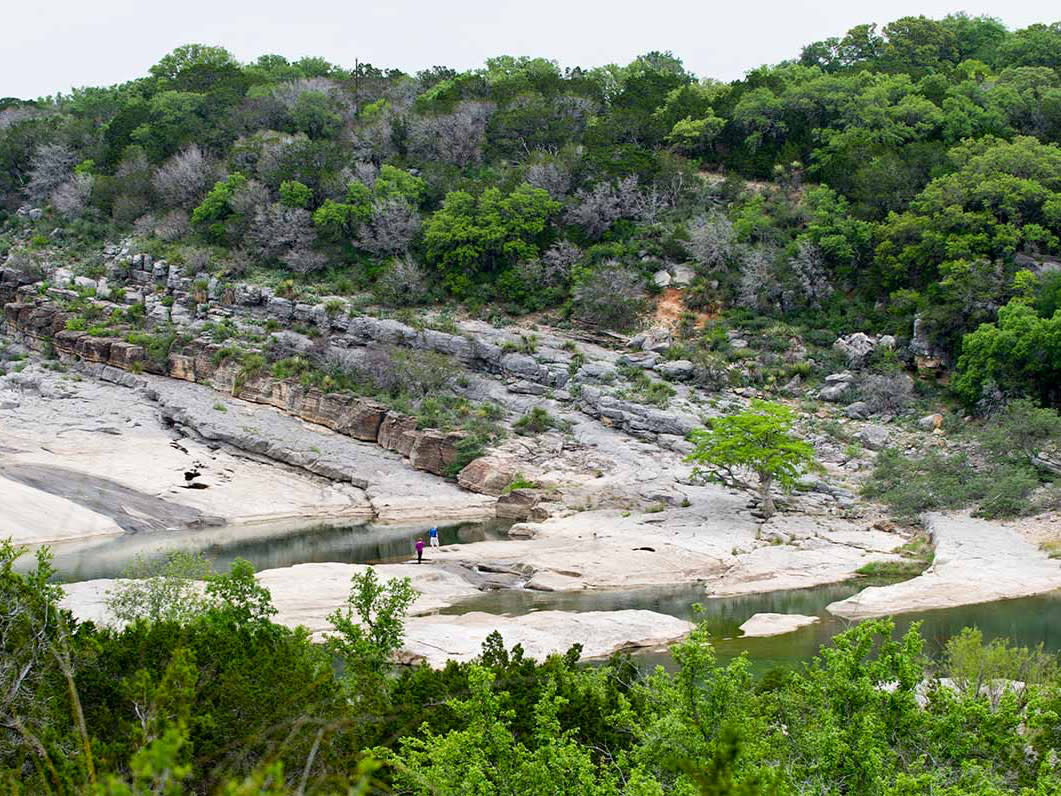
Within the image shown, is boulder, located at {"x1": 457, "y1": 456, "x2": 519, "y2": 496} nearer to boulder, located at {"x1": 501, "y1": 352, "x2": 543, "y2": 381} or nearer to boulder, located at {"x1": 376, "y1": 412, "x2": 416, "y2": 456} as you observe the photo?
boulder, located at {"x1": 376, "y1": 412, "x2": 416, "y2": 456}

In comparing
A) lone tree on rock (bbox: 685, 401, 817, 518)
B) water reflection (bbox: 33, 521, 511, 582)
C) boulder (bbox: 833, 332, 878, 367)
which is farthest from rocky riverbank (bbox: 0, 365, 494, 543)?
boulder (bbox: 833, 332, 878, 367)

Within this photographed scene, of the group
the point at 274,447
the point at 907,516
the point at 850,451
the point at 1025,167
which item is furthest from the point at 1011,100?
the point at 274,447

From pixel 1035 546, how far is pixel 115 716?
31715 millimetres

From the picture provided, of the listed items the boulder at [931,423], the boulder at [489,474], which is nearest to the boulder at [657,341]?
the boulder at [489,474]

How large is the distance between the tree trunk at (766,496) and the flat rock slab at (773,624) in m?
11.7

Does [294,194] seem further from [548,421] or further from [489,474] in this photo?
[489,474]

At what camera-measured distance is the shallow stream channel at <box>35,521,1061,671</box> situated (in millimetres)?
28953

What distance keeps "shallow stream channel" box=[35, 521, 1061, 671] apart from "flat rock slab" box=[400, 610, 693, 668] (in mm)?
931

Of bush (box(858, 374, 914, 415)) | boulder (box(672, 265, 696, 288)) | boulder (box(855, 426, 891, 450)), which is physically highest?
boulder (box(672, 265, 696, 288))

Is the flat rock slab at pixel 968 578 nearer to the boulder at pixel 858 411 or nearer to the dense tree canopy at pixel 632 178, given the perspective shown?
the boulder at pixel 858 411

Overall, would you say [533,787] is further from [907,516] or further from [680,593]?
[907,516]

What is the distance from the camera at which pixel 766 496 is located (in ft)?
144

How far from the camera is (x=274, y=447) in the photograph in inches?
2232

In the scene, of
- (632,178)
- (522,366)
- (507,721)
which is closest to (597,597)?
(507,721)
